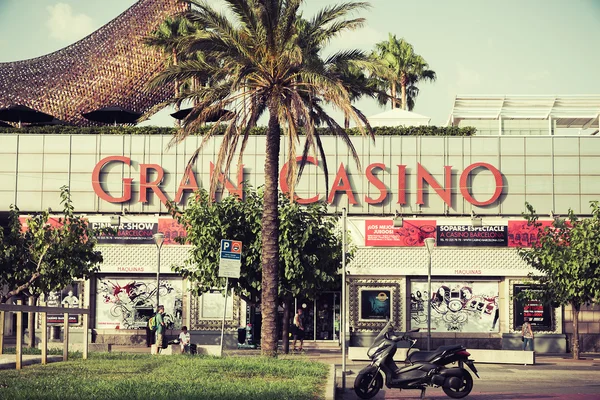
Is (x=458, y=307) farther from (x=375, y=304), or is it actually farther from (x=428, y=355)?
(x=428, y=355)

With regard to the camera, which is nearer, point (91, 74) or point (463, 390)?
point (463, 390)

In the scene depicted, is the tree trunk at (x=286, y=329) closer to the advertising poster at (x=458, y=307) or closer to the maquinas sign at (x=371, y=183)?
the advertising poster at (x=458, y=307)

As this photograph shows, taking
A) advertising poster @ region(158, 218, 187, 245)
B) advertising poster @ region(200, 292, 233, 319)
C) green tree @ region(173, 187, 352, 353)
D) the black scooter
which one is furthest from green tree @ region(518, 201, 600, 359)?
the black scooter

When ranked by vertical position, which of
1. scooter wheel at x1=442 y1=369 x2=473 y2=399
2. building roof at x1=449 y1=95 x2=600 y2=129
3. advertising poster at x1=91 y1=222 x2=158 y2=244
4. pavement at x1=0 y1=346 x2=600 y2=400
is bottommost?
pavement at x1=0 y1=346 x2=600 y2=400

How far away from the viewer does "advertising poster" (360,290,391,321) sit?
1764 inches

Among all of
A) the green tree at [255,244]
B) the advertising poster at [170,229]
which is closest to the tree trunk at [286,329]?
the green tree at [255,244]

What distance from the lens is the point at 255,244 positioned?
116 ft

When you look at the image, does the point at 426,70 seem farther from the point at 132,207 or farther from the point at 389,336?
the point at 389,336

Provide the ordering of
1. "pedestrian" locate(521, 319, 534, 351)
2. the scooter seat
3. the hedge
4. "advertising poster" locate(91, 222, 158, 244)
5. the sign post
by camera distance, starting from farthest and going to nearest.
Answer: the hedge, "advertising poster" locate(91, 222, 158, 244), "pedestrian" locate(521, 319, 534, 351), the sign post, the scooter seat

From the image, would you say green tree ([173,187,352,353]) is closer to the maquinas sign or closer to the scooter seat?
the maquinas sign

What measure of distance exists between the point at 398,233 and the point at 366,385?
26500mm

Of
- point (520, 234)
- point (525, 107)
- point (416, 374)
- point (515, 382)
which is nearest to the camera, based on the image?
point (416, 374)

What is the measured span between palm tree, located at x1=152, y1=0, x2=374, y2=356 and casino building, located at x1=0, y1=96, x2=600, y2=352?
18.7 metres

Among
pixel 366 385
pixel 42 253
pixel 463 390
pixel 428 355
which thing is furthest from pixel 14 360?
pixel 42 253
